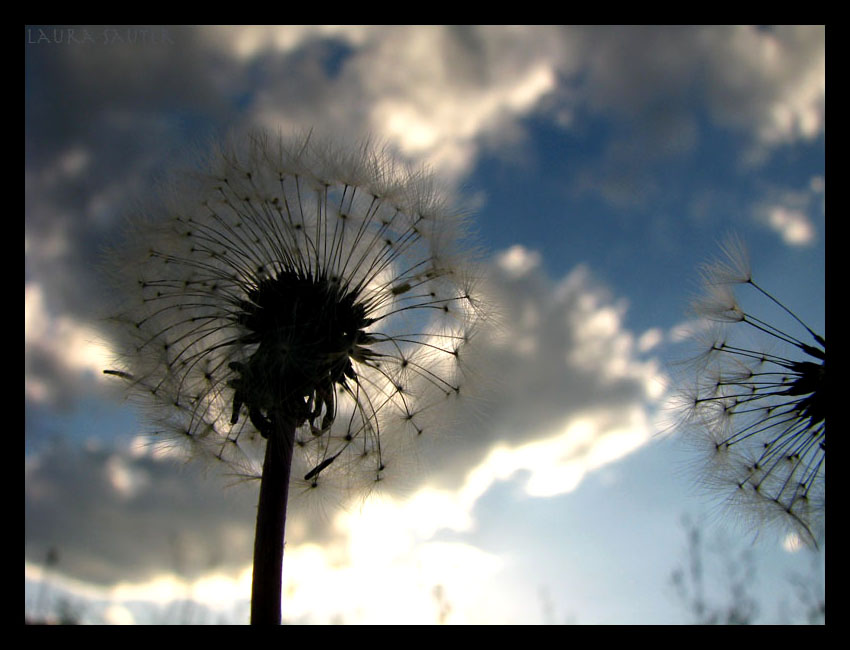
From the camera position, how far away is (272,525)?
18.7 feet

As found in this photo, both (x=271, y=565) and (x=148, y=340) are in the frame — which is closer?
(x=271, y=565)

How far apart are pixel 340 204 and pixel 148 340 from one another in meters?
2.69

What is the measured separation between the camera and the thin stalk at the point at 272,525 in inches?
211

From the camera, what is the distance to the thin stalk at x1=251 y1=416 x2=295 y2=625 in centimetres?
535
